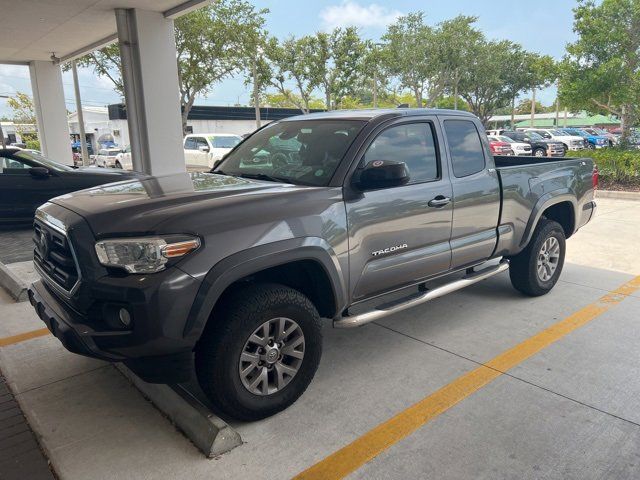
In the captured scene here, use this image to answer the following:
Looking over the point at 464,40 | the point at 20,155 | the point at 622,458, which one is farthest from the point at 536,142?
the point at 622,458

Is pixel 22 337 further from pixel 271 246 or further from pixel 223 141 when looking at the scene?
pixel 223 141

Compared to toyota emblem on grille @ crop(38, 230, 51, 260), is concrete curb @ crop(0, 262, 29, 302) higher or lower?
lower

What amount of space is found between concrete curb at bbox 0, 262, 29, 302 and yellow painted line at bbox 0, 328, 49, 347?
92 centimetres

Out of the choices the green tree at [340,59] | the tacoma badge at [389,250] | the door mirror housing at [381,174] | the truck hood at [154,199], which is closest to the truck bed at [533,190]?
the tacoma badge at [389,250]

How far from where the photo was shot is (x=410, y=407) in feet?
10.6

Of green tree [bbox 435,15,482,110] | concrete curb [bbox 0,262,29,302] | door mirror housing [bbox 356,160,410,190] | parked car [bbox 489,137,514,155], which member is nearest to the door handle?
door mirror housing [bbox 356,160,410,190]

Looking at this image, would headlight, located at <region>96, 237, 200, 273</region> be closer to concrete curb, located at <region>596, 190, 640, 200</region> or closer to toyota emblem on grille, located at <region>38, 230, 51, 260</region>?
toyota emblem on grille, located at <region>38, 230, 51, 260</region>

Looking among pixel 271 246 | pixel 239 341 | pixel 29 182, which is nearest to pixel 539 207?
pixel 271 246

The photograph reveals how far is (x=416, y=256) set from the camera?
12.6 feet

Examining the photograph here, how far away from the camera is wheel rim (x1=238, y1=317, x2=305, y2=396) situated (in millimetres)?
2975

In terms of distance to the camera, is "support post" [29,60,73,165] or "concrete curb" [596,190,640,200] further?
"support post" [29,60,73,165]

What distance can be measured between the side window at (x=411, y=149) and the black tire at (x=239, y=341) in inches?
47.7

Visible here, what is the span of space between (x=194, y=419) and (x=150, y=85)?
820 centimetres

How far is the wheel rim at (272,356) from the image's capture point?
297 centimetres
